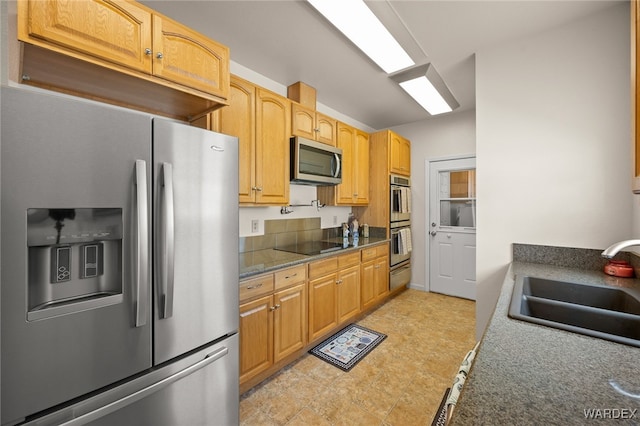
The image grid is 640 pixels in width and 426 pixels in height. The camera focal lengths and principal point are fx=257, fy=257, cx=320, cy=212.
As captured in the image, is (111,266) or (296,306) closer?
(111,266)

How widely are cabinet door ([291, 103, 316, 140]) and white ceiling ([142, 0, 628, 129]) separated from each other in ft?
1.11

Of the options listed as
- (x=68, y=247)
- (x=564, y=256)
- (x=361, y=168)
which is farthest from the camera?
(x=361, y=168)

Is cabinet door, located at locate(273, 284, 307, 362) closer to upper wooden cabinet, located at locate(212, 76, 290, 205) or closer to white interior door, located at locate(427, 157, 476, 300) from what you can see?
upper wooden cabinet, located at locate(212, 76, 290, 205)

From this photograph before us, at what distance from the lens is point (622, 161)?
160 cm

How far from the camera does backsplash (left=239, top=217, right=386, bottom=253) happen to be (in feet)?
8.26

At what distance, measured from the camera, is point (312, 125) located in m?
2.70

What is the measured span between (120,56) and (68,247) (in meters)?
0.93

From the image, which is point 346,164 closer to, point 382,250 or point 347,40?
point 382,250

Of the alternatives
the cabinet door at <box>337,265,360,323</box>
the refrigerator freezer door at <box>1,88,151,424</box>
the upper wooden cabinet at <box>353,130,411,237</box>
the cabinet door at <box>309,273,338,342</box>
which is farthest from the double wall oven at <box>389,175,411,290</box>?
the refrigerator freezer door at <box>1,88,151,424</box>

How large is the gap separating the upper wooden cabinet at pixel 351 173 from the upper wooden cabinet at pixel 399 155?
34cm

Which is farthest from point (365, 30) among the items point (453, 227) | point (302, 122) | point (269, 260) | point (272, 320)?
point (453, 227)

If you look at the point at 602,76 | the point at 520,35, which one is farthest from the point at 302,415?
the point at 520,35

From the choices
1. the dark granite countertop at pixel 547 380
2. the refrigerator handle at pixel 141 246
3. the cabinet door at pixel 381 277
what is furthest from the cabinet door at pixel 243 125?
the cabinet door at pixel 381 277

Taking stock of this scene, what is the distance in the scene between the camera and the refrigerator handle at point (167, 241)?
3.68 ft
